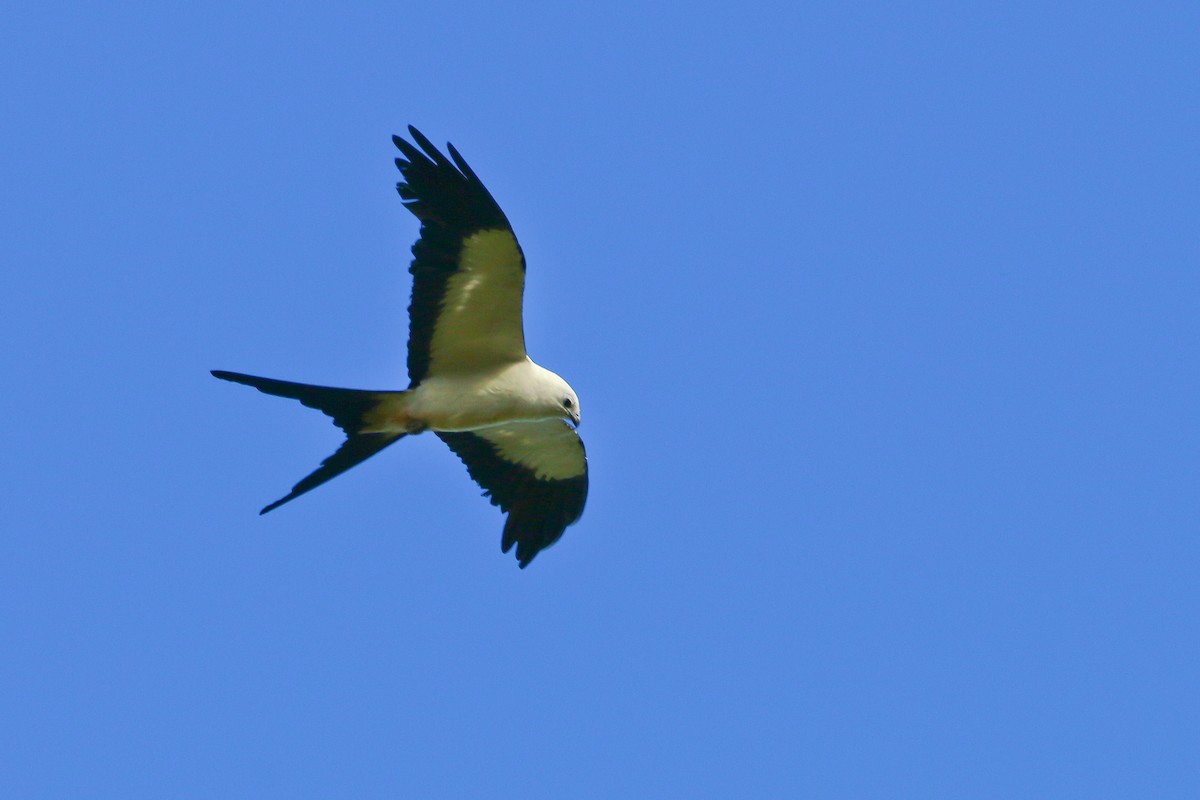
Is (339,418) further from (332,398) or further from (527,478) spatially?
(527,478)

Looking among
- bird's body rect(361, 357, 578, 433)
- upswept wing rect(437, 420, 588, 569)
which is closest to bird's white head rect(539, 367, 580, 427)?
bird's body rect(361, 357, 578, 433)

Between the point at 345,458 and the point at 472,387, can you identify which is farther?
the point at 472,387

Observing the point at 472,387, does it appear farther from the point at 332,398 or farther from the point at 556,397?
the point at 332,398

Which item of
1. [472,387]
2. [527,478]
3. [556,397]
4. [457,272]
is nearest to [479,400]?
[472,387]

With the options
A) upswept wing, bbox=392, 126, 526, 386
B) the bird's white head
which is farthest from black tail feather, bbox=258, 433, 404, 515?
the bird's white head

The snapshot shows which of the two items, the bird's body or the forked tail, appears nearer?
the forked tail

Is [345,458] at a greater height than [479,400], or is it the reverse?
[479,400]

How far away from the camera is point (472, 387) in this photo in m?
11.5

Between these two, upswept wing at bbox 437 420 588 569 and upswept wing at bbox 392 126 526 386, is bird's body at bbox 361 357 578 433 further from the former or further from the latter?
upswept wing at bbox 437 420 588 569

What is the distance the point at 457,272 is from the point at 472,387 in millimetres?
946

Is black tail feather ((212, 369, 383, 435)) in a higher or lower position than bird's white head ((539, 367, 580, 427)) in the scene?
lower

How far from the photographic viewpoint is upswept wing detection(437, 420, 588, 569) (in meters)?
12.5

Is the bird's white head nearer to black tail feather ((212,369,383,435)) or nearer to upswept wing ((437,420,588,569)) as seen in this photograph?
upswept wing ((437,420,588,569))

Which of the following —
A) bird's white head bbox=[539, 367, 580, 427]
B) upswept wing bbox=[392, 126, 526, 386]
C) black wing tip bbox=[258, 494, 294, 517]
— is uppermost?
upswept wing bbox=[392, 126, 526, 386]
